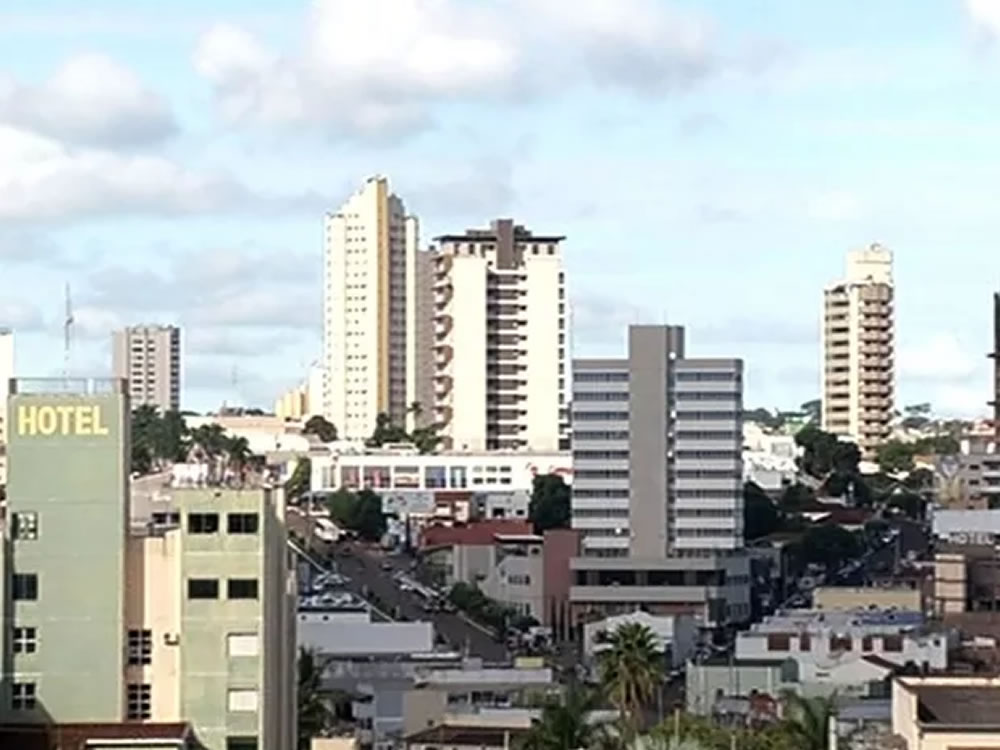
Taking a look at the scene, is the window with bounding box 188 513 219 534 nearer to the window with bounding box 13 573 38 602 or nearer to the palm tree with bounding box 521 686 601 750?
the window with bounding box 13 573 38 602

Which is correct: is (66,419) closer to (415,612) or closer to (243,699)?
(243,699)

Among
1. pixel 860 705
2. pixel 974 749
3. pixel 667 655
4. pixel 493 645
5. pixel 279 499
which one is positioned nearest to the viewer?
pixel 974 749

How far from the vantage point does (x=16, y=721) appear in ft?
193

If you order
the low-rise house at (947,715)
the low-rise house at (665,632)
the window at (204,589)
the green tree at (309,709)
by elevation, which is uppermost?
the window at (204,589)

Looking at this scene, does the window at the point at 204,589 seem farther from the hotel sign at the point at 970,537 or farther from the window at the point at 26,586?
the hotel sign at the point at 970,537

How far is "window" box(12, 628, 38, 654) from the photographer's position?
59.7 m

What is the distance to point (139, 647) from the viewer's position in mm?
60469

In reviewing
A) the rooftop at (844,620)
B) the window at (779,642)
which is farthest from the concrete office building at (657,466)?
the window at (779,642)

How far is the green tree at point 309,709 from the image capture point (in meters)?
82.9

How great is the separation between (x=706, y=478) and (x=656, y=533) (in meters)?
3.93

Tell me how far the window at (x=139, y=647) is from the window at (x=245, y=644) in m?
1.42

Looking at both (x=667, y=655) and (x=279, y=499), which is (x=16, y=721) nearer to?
(x=279, y=499)

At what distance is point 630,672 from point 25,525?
4634 cm

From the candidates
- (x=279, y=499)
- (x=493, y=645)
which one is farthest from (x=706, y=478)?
(x=279, y=499)
